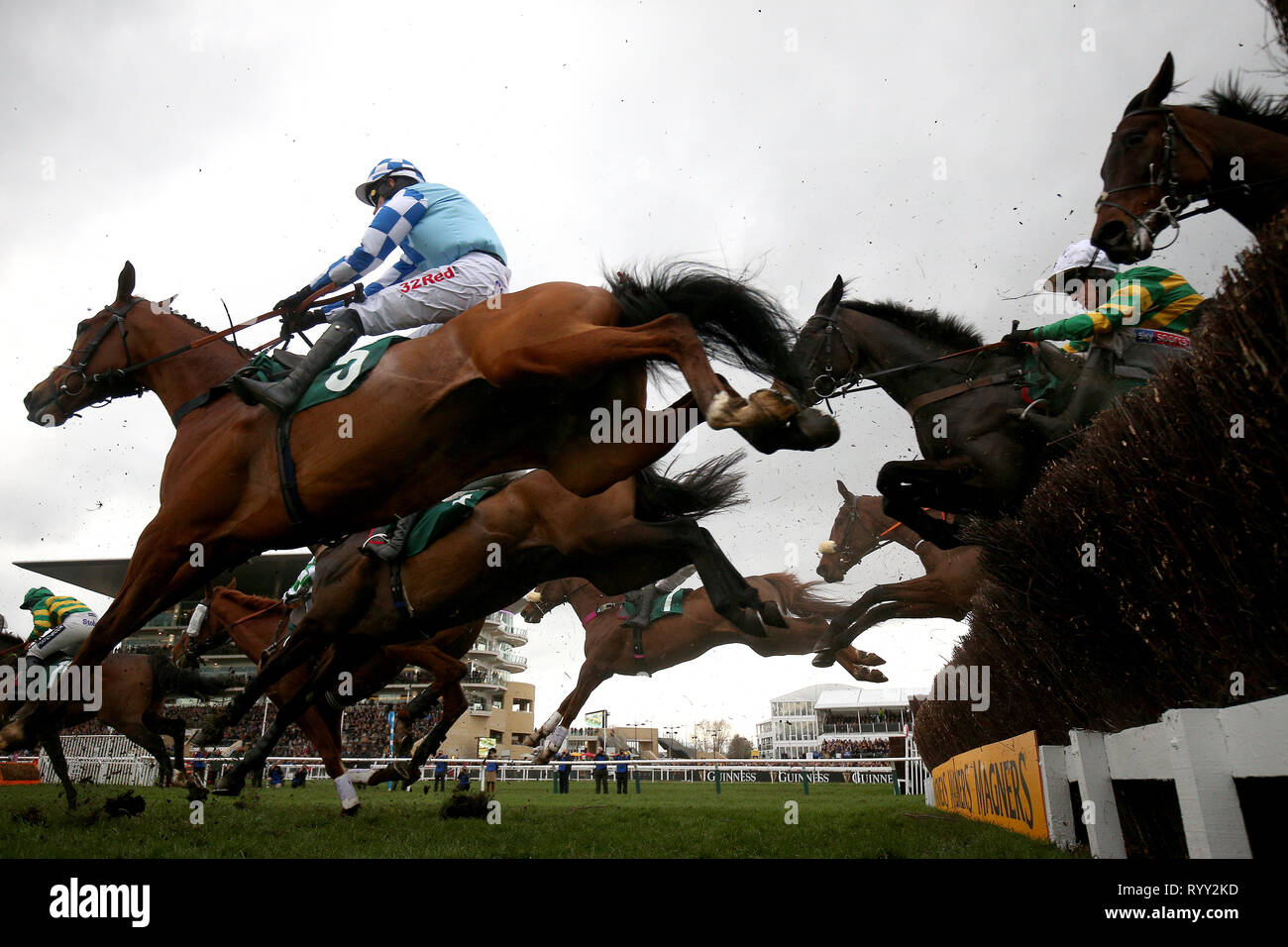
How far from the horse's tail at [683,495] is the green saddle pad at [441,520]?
1371 millimetres

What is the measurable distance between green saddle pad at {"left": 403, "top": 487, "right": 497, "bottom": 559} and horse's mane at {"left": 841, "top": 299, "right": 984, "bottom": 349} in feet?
11.9

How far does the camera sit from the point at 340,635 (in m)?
7.35

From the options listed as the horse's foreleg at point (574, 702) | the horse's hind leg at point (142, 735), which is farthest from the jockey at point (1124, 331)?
the horse's hind leg at point (142, 735)

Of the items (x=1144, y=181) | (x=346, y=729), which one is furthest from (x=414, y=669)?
(x=1144, y=181)

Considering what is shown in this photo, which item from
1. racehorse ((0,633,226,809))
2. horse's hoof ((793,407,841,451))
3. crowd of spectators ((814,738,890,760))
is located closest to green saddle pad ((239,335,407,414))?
horse's hoof ((793,407,841,451))

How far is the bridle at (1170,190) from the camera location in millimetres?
4898

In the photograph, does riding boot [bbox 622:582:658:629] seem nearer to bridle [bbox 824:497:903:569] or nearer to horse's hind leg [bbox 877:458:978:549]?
bridle [bbox 824:497:903:569]

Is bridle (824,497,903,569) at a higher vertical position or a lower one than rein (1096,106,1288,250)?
lower

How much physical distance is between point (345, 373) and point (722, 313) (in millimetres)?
2095

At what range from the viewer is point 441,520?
6871 mm

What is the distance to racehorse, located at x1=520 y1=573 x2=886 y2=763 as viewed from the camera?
10.8 m
